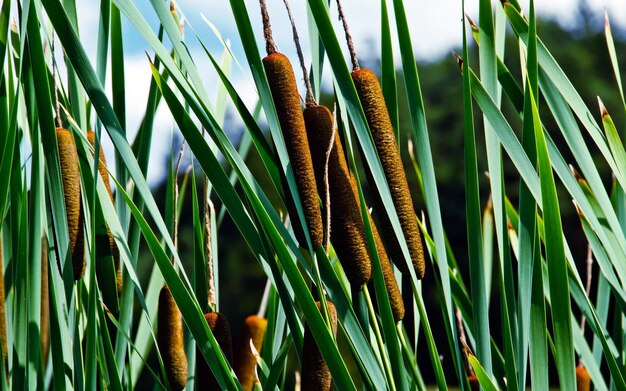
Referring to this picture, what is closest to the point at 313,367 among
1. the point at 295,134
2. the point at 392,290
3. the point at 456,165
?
the point at 392,290

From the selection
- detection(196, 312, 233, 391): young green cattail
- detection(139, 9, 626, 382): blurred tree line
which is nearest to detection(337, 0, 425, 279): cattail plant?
detection(196, 312, 233, 391): young green cattail

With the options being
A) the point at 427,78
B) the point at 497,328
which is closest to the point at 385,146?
the point at 497,328

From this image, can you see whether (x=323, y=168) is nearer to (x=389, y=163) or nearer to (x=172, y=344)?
(x=389, y=163)

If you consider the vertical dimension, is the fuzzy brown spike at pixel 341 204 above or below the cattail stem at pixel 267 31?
below

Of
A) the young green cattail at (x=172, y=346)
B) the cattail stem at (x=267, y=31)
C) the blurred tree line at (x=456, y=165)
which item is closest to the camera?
the cattail stem at (x=267, y=31)

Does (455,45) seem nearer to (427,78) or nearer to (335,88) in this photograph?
(427,78)

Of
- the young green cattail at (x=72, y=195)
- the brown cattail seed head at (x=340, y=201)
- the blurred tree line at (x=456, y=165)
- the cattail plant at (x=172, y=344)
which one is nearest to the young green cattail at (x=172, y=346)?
the cattail plant at (x=172, y=344)

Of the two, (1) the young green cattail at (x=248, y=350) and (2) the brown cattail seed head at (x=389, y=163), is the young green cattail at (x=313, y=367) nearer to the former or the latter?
(2) the brown cattail seed head at (x=389, y=163)
